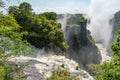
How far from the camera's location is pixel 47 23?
3422 centimetres

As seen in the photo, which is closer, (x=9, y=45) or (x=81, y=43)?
(x=9, y=45)

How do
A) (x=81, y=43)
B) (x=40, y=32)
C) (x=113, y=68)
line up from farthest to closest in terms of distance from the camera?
(x=81, y=43) → (x=40, y=32) → (x=113, y=68)

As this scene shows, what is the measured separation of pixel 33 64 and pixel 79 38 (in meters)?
25.3

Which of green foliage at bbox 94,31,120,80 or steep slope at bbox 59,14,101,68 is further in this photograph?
steep slope at bbox 59,14,101,68

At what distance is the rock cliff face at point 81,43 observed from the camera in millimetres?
48669

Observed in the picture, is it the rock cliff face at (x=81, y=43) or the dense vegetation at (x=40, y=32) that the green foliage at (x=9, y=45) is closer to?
the dense vegetation at (x=40, y=32)

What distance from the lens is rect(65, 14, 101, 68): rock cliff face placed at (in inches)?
1916

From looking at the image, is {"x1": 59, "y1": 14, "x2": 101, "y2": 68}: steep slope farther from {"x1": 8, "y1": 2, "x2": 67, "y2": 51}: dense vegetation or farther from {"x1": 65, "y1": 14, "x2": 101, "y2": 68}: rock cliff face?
{"x1": 8, "y1": 2, "x2": 67, "y2": 51}: dense vegetation

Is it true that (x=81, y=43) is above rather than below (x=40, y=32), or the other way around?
below

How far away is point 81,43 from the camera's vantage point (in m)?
49.6

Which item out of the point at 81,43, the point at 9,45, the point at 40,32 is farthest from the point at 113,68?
the point at 81,43

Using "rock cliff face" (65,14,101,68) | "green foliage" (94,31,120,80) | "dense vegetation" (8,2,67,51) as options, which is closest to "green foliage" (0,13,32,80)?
"green foliage" (94,31,120,80)

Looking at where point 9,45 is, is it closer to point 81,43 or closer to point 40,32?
point 40,32

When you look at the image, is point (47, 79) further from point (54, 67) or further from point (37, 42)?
point (37, 42)
